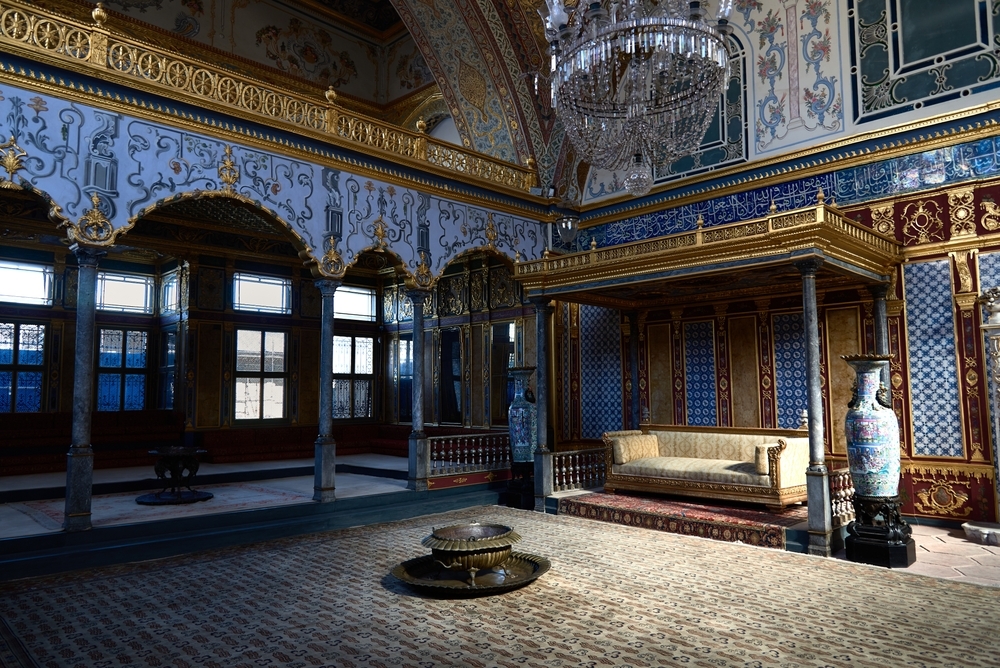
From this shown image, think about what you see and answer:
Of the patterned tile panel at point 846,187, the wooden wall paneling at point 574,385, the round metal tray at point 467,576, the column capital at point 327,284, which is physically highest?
the patterned tile panel at point 846,187

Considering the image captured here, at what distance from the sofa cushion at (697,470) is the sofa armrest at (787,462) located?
Answer: 0.12 meters

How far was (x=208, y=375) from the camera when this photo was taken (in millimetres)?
10891

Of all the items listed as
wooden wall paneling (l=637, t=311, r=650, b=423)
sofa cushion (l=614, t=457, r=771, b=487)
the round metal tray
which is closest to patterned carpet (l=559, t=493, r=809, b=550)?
sofa cushion (l=614, t=457, r=771, b=487)

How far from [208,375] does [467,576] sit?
753cm

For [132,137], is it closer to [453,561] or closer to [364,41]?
[453,561]

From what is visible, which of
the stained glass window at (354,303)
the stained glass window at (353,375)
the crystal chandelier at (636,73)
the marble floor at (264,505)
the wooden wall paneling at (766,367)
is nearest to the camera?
the crystal chandelier at (636,73)

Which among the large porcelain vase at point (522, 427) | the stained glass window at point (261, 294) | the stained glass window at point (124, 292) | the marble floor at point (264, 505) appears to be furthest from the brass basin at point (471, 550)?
the stained glass window at point (124, 292)

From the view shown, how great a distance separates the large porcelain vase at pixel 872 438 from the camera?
5750 mm

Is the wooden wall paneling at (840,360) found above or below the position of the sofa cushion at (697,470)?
above

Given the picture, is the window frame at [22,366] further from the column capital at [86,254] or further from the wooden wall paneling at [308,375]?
the column capital at [86,254]

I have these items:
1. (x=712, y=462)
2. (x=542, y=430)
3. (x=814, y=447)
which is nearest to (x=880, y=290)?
(x=814, y=447)

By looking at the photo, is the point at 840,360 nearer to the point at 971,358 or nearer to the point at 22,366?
the point at 971,358

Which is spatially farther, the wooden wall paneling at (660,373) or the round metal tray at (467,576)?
the wooden wall paneling at (660,373)

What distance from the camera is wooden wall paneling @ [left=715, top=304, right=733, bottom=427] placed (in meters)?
8.52
